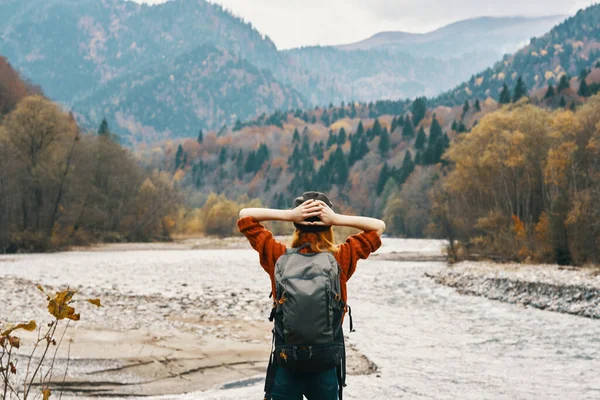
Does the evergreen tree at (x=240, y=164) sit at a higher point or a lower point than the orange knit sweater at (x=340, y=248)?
higher

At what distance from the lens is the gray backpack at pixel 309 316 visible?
3.78 meters

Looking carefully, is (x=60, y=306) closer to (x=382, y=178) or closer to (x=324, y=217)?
(x=324, y=217)

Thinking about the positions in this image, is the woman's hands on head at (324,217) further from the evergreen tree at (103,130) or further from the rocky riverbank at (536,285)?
the evergreen tree at (103,130)

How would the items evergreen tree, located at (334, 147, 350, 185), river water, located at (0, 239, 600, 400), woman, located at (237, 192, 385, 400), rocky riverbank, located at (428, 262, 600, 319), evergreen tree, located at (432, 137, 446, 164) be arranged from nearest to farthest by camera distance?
woman, located at (237, 192, 385, 400), river water, located at (0, 239, 600, 400), rocky riverbank, located at (428, 262, 600, 319), evergreen tree, located at (432, 137, 446, 164), evergreen tree, located at (334, 147, 350, 185)

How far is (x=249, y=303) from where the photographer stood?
1980 centimetres

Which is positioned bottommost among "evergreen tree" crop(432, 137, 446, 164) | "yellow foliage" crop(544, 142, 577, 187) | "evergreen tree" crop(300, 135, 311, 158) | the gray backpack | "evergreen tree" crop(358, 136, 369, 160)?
the gray backpack

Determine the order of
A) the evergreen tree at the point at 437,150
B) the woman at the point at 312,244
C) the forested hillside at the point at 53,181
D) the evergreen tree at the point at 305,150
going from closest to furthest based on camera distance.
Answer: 1. the woman at the point at 312,244
2. the forested hillside at the point at 53,181
3. the evergreen tree at the point at 437,150
4. the evergreen tree at the point at 305,150

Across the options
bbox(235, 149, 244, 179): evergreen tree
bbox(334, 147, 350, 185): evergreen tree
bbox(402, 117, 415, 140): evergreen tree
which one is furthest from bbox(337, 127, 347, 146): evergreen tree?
bbox(235, 149, 244, 179): evergreen tree

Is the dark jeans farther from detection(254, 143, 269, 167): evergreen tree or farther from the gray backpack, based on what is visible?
Result: detection(254, 143, 269, 167): evergreen tree

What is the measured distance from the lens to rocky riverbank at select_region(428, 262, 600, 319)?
71.0 feet

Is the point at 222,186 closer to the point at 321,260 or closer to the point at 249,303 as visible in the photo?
the point at 249,303

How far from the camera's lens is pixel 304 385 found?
3918 millimetres

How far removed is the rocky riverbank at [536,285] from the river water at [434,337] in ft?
3.02

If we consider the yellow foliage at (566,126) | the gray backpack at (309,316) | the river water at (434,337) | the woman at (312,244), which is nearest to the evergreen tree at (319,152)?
the yellow foliage at (566,126)
